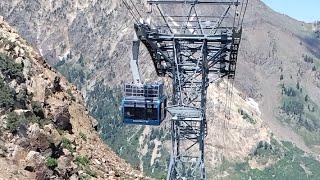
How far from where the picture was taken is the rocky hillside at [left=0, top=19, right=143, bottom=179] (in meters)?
53.2

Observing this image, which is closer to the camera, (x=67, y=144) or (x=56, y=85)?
(x=67, y=144)

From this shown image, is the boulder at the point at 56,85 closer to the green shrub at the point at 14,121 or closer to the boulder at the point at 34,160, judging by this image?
the green shrub at the point at 14,121

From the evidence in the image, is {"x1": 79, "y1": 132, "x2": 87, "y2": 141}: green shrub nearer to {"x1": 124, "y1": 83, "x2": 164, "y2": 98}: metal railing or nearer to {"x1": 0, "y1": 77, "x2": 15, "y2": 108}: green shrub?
{"x1": 0, "y1": 77, "x2": 15, "y2": 108}: green shrub

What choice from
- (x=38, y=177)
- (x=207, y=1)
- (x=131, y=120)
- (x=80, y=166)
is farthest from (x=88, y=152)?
(x=207, y=1)

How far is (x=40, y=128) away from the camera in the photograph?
56.7 m

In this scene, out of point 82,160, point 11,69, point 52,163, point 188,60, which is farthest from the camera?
point 11,69

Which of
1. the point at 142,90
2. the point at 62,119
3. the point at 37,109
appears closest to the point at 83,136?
the point at 62,119

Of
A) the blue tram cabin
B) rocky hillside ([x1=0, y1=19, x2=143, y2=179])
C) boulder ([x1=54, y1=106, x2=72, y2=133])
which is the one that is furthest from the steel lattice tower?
boulder ([x1=54, y1=106, x2=72, y2=133])

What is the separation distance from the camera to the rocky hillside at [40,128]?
174ft

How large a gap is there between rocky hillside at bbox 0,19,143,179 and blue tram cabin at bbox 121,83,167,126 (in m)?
17.1

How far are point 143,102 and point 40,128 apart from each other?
2269cm

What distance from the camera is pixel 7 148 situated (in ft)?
173

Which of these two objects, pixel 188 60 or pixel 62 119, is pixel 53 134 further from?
pixel 188 60

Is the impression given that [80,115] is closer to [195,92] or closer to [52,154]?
[52,154]
